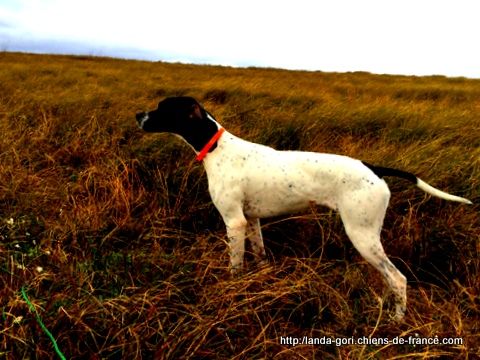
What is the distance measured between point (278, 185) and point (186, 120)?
75 centimetres

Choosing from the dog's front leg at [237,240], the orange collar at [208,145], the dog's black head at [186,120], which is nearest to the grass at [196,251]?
the dog's front leg at [237,240]

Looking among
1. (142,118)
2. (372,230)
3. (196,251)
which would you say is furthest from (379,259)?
(142,118)

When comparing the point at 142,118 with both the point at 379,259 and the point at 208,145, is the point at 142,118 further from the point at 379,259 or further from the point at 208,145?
the point at 379,259

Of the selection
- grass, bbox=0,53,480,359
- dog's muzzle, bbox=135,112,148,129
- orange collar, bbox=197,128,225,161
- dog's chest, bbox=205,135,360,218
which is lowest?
grass, bbox=0,53,480,359

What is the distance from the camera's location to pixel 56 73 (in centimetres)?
1088

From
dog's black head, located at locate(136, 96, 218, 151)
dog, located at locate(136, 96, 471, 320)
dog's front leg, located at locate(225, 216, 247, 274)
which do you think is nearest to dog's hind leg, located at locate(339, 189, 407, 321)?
dog, located at locate(136, 96, 471, 320)

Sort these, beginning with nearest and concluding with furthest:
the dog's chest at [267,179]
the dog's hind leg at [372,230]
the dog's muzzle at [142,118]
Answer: the dog's hind leg at [372,230] < the dog's chest at [267,179] < the dog's muzzle at [142,118]

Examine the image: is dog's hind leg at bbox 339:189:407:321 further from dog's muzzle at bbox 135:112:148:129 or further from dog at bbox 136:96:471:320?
dog's muzzle at bbox 135:112:148:129

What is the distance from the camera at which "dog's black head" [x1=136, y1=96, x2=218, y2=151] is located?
9.71ft

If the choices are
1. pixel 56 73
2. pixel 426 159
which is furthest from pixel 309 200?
pixel 56 73

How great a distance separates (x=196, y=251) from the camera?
306 cm

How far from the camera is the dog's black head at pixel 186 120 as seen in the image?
2.96 metres

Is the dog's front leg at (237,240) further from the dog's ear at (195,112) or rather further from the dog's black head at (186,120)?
the dog's ear at (195,112)

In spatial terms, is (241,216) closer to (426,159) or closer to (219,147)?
(219,147)
